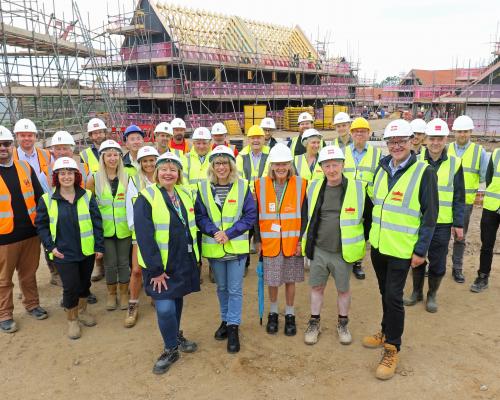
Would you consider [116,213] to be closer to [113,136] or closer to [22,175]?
[22,175]

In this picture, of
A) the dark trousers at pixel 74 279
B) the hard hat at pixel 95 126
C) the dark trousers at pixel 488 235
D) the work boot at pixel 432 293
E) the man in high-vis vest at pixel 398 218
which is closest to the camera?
the man in high-vis vest at pixel 398 218

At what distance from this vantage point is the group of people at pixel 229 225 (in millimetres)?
3572

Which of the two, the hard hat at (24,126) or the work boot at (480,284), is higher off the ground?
the hard hat at (24,126)

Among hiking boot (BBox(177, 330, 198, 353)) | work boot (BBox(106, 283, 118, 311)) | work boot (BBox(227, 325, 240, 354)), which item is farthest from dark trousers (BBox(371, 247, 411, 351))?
work boot (BBox(106, 283, 118, 311))

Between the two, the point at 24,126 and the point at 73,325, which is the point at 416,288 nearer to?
the point at 73,325

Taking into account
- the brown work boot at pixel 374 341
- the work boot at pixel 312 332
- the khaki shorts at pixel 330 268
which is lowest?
the brown work boot at pixel 374 341

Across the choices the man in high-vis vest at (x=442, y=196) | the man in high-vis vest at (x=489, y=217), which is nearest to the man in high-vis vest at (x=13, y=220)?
the man in high-vis vest at (x=442, y=196)

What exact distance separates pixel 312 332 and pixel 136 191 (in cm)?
249

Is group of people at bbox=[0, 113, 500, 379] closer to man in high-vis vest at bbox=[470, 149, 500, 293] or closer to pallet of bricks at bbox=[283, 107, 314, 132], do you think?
man in high-vis vest at bbox=[470, 149, 500, 293]

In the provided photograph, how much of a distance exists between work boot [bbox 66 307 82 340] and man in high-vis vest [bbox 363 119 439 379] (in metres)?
3.22

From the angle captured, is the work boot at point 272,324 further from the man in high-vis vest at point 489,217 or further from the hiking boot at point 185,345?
the man in high-vis vest at point 489,217

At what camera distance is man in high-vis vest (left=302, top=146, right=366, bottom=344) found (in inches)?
150

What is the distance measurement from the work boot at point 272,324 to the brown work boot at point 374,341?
0.96 m

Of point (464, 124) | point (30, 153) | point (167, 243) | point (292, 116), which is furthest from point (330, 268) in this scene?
point (292, 116)
